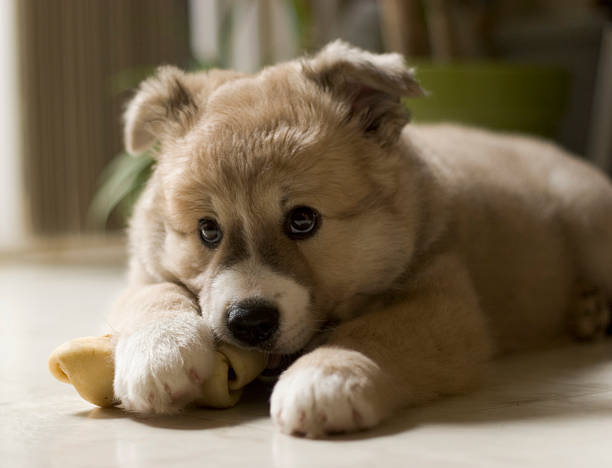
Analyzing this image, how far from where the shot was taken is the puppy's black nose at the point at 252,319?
2.00 meters

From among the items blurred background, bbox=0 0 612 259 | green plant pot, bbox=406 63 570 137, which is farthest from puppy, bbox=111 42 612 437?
blurred background, bbox=0 0 612 259

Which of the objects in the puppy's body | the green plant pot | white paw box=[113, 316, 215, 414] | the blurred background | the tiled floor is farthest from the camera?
the blurred background

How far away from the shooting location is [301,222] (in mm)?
2160

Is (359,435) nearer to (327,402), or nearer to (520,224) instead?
(327,402)

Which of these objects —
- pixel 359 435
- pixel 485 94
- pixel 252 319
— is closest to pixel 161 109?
pixel 252 319

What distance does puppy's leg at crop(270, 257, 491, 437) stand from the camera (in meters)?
1.76

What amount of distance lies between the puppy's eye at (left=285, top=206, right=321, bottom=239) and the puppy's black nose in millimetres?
244

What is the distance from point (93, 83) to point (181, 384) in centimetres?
582

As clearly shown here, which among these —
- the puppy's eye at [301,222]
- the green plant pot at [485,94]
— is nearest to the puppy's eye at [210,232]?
the puppy's eye at [301,222]

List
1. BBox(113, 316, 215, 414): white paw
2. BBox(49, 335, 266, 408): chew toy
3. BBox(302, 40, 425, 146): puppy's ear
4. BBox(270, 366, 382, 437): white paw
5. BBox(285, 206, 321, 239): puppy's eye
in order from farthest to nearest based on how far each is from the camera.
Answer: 1. BBox(302, 40, 425, 146): puppy's ear
2. BBox(285, 206, 321, 239): puppy's eye
3. BBox(49, 335, 266, 408): chew toy
4. BBox(113, 316, 215, 414): white paw
5. BBox(270, 366, 382, 437): white paw

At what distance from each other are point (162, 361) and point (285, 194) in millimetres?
527

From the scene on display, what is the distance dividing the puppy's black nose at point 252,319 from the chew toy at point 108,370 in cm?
7

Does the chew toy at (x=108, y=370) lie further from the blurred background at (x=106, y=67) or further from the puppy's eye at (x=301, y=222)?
the blurred background at (x=106, y=67)

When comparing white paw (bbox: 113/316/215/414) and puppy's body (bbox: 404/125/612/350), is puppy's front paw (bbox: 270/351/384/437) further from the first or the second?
puppy's body (bbox: 404/125/612/350)
